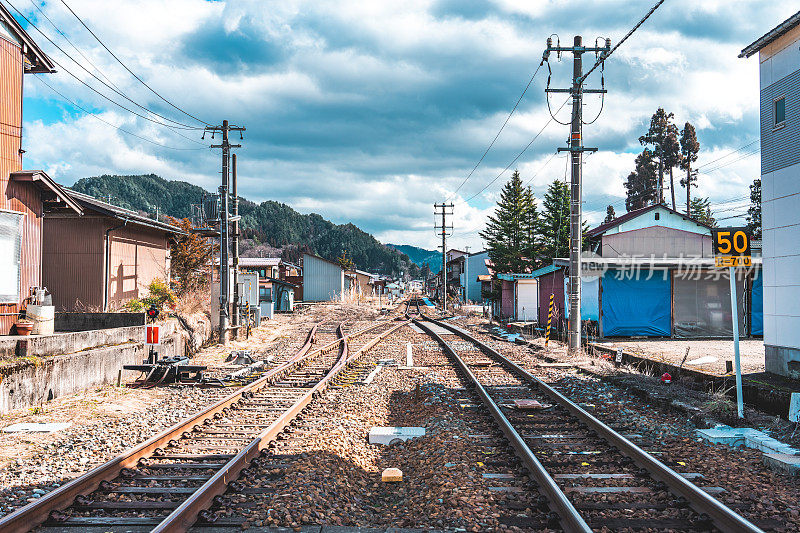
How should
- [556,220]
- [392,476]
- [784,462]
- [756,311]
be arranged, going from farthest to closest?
1. [556,220]
2. [756,311]
3. [392,476]
4. [784,462]

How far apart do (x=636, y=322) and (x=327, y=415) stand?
16.2 meters

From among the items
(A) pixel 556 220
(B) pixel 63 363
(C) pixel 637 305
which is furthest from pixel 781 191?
(A) pixel 556 220

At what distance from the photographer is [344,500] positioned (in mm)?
5441

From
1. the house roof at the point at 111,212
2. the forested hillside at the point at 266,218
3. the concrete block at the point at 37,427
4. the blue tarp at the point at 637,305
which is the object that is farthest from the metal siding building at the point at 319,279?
the forested hillside at the point at 266,218

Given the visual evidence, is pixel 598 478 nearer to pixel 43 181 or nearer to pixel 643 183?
pixel 43 181

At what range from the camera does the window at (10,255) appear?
12.4 metres

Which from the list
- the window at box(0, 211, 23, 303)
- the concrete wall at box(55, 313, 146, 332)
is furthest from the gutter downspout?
the window at box(0, 211, 23, 303)

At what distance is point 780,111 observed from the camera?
501 inches

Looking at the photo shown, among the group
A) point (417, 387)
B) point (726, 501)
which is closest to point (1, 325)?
point (417, 387)

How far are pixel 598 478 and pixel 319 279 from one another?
5464 cm

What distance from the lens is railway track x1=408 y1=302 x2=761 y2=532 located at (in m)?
4.62

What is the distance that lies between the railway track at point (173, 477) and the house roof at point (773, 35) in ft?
40.8

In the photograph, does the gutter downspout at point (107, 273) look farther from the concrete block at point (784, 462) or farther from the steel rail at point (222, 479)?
the concrete block at point (784, 462)

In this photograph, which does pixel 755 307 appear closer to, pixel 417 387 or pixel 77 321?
pixel 417 387
